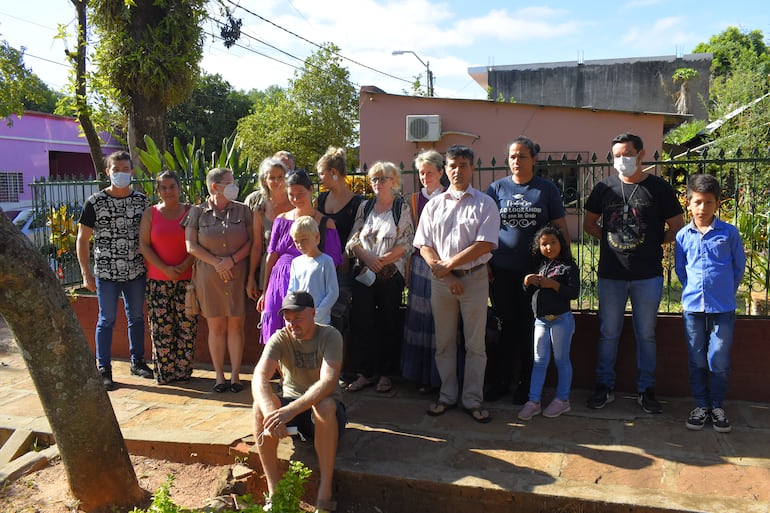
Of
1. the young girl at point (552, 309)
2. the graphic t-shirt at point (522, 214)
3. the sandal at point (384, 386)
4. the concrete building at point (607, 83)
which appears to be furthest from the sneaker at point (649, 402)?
the concrete building at point (607, 83)

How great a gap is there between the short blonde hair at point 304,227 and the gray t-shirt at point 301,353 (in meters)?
0.68

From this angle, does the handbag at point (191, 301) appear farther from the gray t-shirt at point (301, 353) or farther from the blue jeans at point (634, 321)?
the blue jeans at point (634, 321)

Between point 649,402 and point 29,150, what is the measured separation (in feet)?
80.2

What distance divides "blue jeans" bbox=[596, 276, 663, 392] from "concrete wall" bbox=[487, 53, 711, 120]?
24.2m

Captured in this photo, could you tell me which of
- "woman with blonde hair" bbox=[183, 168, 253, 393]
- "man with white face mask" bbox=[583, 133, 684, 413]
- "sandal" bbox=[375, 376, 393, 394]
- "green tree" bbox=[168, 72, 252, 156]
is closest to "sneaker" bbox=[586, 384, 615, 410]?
"man with white face mask" bbox=[583, 133, 684, 413]

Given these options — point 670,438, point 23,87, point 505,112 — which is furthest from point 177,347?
point 505,112

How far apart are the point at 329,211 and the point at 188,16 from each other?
555cm

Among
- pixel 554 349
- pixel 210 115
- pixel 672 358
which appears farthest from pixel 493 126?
pixel 210 115

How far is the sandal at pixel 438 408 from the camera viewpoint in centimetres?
461

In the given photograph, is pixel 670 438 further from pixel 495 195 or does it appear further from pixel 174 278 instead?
pixel 174 278

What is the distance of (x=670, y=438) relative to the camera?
411 cm

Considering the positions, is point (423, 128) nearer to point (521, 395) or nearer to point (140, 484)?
point (521, 395)

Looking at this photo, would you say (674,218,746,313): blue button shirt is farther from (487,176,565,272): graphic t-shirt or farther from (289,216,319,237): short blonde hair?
(289,216,319,237): short blonde hair

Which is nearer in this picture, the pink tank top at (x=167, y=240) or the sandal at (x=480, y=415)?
the sandal at (x=480, y=415)
